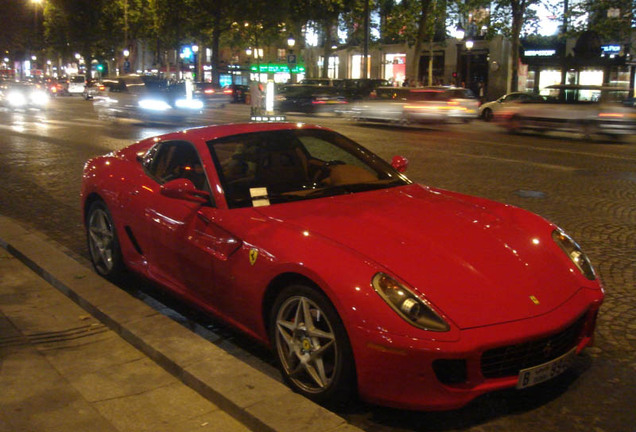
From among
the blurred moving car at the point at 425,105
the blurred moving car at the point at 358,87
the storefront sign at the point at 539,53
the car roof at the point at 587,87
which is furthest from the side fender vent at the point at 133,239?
the storefront sign at the point at 539,53

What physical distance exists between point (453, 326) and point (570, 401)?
945 mm

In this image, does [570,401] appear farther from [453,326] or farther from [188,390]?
[188,390]

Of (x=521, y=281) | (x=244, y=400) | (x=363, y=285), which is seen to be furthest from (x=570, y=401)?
(x=244, y=400)

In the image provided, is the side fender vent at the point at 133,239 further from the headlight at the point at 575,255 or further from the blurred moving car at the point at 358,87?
the blurred moving car at the point at 358,87

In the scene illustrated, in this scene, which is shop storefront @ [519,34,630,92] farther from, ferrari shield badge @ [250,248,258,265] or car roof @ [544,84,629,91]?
ferrari shield badge @ [250,248,258,265]

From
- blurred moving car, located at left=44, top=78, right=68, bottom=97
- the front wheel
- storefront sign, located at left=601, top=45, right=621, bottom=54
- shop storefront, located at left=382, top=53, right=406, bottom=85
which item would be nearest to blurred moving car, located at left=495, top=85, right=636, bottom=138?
the front wheel

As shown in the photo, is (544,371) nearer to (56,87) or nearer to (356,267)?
(356,267)

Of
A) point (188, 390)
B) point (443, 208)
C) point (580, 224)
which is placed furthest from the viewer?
point (580, 224)

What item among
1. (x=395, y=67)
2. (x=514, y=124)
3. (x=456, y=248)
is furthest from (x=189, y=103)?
(x=395, y=67)

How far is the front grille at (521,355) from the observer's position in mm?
2988

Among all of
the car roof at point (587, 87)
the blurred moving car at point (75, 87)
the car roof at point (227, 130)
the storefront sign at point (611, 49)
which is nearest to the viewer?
the car roof at point (227, 130)

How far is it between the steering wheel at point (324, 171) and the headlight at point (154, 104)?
70.1 ft

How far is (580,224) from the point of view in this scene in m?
7.49

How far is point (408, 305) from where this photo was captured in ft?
9.87
